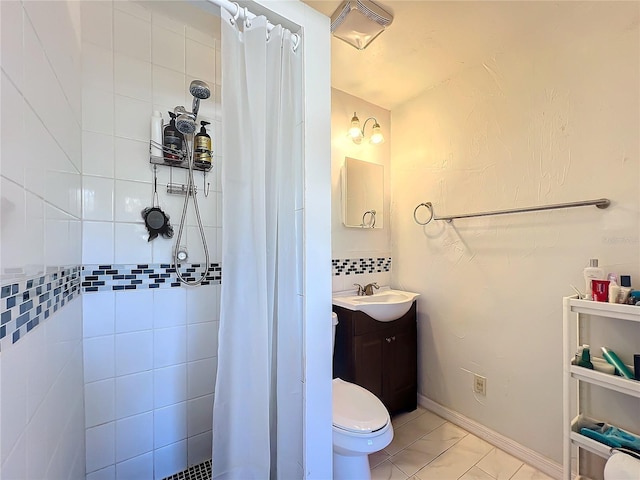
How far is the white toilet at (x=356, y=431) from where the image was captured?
3.87ft

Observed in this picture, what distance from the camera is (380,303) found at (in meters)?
1.74

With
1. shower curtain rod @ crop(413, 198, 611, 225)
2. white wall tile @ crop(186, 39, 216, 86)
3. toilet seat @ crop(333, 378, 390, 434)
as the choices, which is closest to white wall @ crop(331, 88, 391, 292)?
shower curtain rod @ crop(413, 198, 611, 225)

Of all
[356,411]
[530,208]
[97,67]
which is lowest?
[356,411]

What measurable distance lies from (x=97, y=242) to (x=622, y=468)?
224 centimetres

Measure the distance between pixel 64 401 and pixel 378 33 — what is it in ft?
6.88

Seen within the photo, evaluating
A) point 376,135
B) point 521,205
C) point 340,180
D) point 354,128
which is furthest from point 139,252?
point 521,205

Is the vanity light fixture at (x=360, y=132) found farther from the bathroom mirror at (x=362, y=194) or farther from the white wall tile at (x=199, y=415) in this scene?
the white wall tile at (x=199, y=415)

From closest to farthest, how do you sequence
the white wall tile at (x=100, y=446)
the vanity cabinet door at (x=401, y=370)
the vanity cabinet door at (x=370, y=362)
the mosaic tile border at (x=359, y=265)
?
the white wall tile at (x=100, y=446) < the vanity cabinet door at (x=370, y=362) < the vanity cabinet door at (x=401, y=370) < the mosaic tile border at (x=359, y=265)

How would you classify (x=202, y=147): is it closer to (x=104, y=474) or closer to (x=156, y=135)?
(x=156, y=135)

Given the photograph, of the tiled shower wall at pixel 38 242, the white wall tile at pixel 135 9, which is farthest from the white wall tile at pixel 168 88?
the tiled shower wall at pixel 38 242

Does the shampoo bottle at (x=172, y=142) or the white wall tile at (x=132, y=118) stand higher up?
the white wall tile at (x=132, y=118)

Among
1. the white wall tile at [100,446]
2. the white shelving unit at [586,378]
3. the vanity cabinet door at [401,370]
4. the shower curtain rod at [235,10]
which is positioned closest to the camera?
the shower curtain rod at [235,10]

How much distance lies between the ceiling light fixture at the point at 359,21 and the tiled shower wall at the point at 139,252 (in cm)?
66

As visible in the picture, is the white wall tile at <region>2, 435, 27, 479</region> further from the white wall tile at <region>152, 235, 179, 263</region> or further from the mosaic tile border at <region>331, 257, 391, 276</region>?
the mosaic tile border at <region>331, 257, 391, 276</region>
